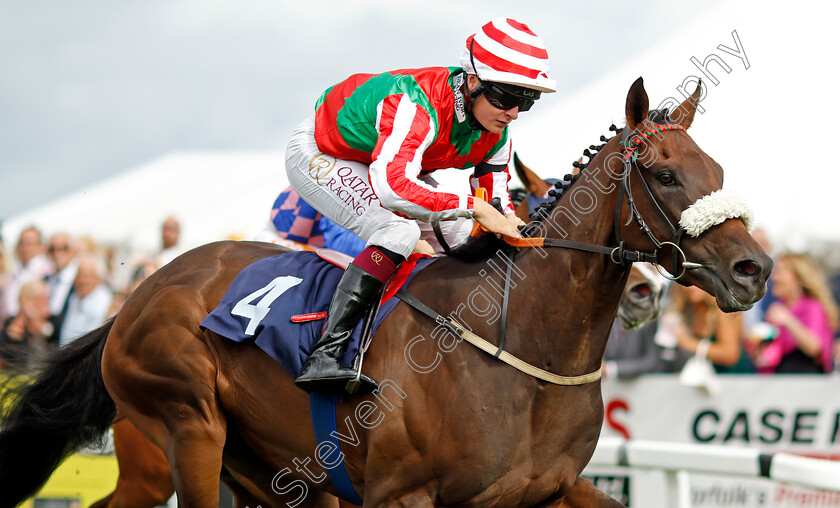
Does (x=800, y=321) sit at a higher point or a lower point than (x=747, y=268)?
lower

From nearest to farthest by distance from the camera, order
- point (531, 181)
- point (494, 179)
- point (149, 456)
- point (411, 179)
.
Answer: point (411, 179) → point (494, 179) → point (149, 456) → point (531, 181)

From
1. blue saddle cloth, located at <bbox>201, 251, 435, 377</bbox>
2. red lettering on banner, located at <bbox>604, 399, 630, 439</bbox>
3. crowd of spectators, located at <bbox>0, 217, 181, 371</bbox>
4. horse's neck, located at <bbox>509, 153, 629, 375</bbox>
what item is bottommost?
crowd of spectators, located at <bbox>0, 217, 181, 371</bbox>

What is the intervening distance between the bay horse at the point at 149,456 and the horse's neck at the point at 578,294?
4.76ft

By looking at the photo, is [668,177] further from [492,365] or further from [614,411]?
[614,411]

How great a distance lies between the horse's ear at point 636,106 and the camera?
11.4ft

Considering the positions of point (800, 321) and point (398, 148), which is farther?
point (800, 321)

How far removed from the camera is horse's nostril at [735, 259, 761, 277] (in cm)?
318

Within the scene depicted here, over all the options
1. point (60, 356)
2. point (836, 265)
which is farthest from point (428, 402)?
point (836, 265)

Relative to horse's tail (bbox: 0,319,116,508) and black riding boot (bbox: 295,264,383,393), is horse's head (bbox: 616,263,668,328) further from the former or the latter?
horse's tail (bbox: 0,319,116,508)

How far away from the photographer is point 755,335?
7.11m

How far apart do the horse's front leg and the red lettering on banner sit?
11.3 ft

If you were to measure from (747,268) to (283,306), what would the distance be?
1.88 m

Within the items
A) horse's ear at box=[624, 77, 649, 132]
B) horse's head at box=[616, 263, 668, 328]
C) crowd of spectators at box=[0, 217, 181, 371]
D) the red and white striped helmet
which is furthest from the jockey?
crowd of spectators at box=[0, 217, 181, 371]

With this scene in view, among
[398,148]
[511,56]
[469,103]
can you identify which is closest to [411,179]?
[398,148]
